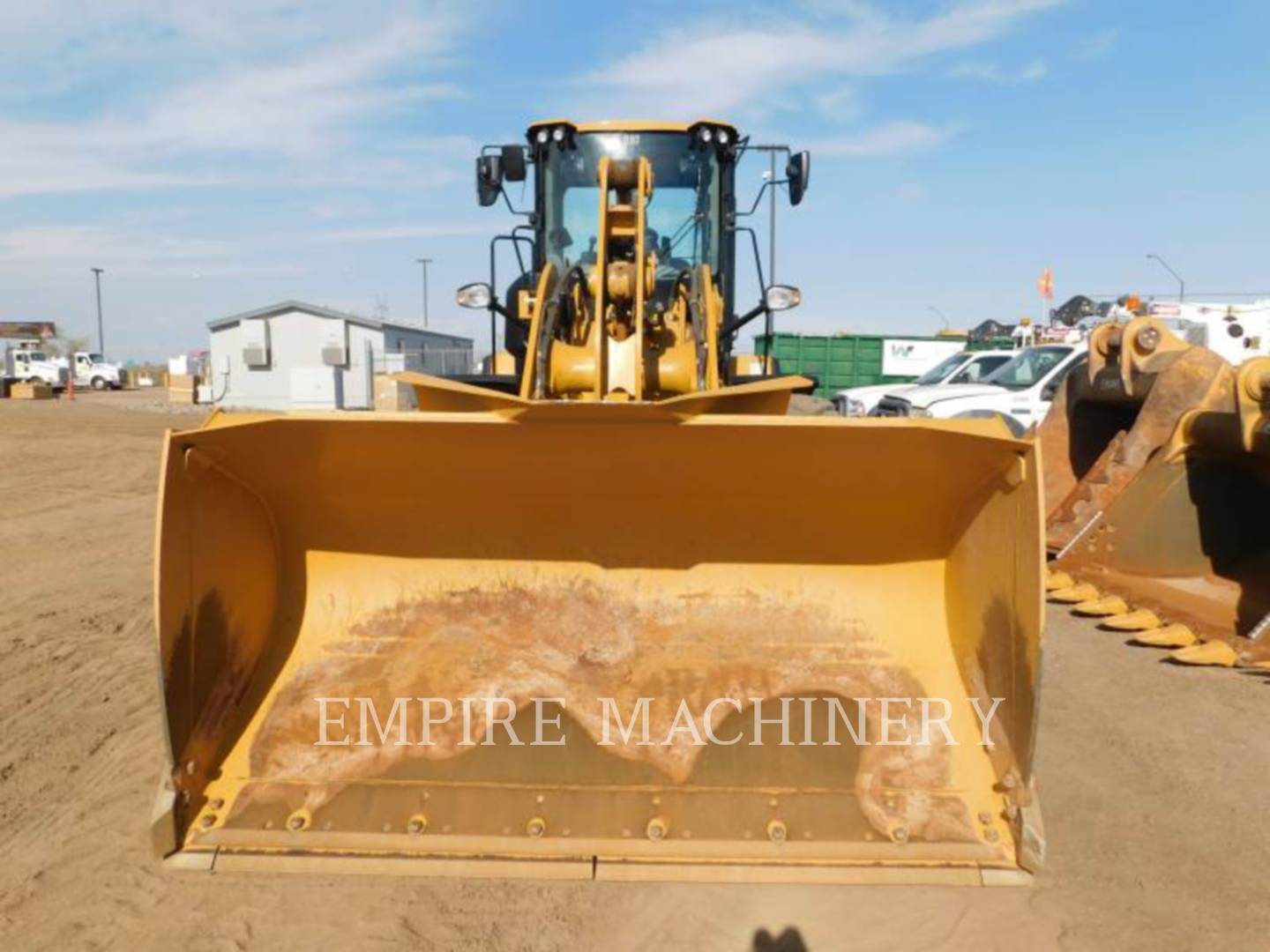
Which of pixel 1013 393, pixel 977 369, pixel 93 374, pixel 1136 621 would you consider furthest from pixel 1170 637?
pixel 93 374

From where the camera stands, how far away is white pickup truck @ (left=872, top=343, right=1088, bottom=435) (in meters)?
10.5

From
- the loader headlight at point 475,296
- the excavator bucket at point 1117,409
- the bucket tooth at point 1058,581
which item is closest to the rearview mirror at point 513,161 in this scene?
the loader headlight at point 475,296

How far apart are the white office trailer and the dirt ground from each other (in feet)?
86.2

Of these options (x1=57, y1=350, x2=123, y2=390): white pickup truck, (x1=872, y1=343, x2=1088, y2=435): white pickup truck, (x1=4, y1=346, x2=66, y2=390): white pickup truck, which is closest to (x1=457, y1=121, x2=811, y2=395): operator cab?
(x1=872, y1=343, x2=1088, y2=435): white pickup truck

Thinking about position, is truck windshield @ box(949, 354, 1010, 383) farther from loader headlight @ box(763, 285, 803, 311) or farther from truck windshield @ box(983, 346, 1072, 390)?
loader headlight @ box(763, 285, 803, 311)

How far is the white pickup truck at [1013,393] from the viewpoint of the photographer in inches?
415

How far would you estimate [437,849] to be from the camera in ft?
9.27

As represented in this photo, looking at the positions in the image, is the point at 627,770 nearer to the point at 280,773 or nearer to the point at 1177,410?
the point at 280,773

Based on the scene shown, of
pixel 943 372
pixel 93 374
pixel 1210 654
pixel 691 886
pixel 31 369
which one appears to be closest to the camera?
pixel 691 886

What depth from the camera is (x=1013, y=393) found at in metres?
10.7

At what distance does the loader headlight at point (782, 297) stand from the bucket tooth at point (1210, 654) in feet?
8.72

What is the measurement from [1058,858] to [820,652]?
1.00 m

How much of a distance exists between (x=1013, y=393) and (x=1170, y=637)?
19.5 ft
